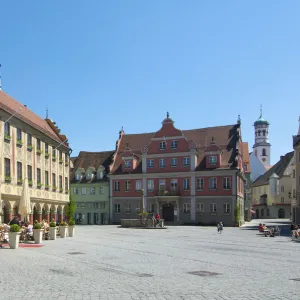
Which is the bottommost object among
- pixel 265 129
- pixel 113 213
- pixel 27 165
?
pixel 113 213

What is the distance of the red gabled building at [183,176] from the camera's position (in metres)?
65.4

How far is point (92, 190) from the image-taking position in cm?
7531

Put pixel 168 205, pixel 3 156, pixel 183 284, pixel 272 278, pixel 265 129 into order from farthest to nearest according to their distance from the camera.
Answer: pixel 265 129 < pixel 168 205 < pixel 3 156 < pixel 272 278 < pixel 183 284

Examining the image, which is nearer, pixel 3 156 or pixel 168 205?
pixel 3 156

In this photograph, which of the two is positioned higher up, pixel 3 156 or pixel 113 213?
pixel 3 156

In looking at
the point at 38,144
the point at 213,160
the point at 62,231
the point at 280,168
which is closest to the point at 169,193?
the point at 213,160

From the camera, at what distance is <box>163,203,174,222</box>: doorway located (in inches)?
2687

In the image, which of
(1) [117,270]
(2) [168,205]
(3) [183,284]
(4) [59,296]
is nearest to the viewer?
(4) [59,296]

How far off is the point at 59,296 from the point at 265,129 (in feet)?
504

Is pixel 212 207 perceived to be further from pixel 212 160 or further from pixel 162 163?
pixel 162 163

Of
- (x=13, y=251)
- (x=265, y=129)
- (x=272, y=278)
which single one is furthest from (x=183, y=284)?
(x=265, y=129)

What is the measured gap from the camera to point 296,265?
1775cm

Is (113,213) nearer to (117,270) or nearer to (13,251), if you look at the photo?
(13,251)

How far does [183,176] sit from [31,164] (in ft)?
109
